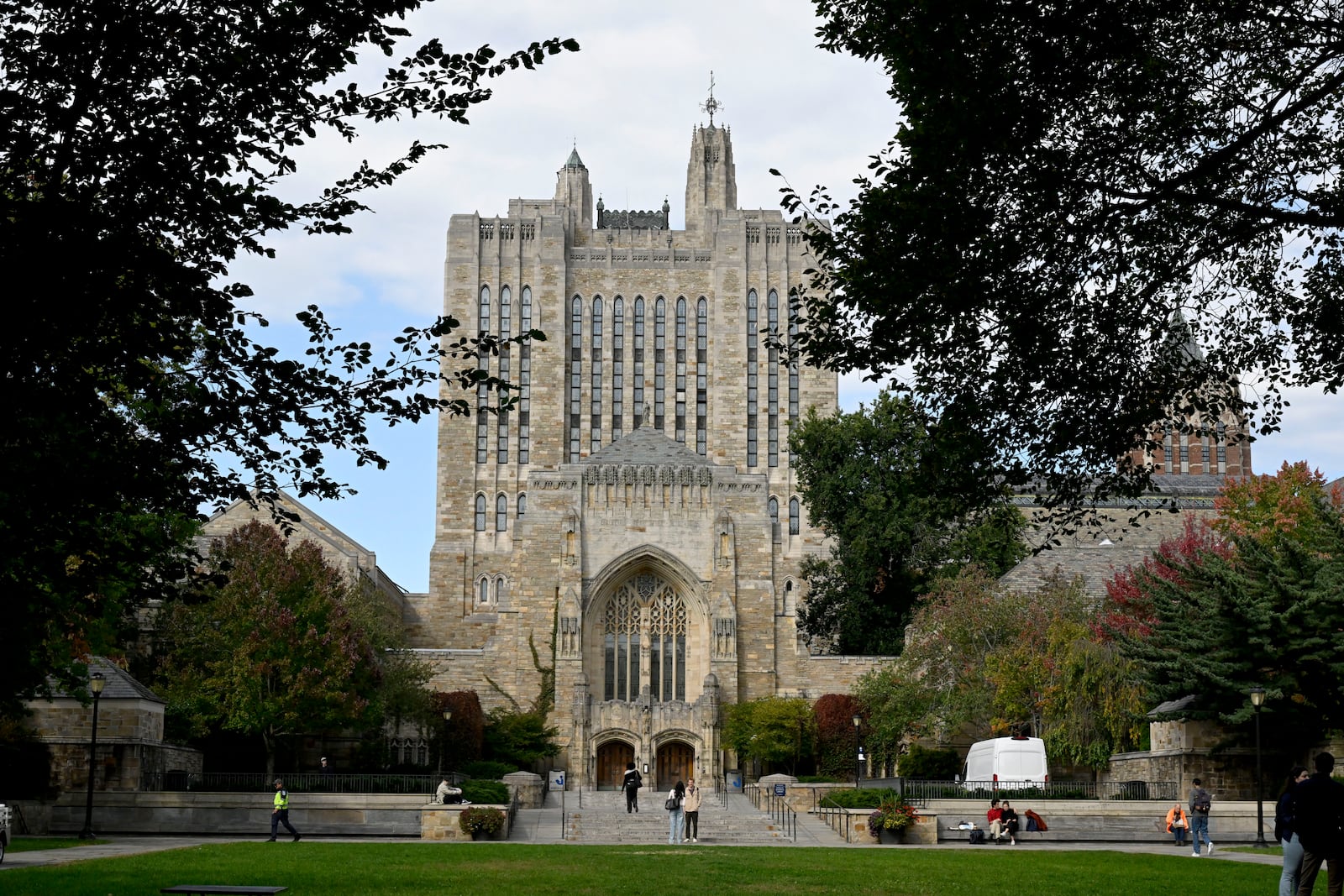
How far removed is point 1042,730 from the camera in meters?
42.1

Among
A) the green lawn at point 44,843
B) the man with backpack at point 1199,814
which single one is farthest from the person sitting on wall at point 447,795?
the man with backpack at point 1199,814

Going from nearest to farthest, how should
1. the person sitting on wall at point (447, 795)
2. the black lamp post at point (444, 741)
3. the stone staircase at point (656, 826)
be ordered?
the stone staircase at point (656, 826), the person sitting on wall at point (447, 795), the black lamp post at point (444, 741)

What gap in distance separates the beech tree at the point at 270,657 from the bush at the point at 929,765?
1560 centimetres

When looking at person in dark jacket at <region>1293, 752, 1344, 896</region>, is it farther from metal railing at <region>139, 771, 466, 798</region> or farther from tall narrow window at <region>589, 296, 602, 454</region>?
tall narrow window at <region>589, 296, 602, 454</region>

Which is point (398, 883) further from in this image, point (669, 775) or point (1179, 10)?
point (669, 775)

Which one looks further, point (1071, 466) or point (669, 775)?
point (669, 775)

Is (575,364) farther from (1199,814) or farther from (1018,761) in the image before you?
(1199,814)

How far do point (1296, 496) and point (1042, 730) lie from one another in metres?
15.8

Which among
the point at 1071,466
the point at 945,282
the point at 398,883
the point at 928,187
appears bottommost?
the point at 398,883

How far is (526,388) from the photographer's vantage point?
8181cm

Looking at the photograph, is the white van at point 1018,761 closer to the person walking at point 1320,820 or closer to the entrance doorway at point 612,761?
the entrance doorway at point 612,761

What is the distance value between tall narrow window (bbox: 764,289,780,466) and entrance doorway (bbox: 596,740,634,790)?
31.6 metres

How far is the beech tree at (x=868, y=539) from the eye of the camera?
197 ft

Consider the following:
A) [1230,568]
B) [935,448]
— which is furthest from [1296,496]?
[935,448]
